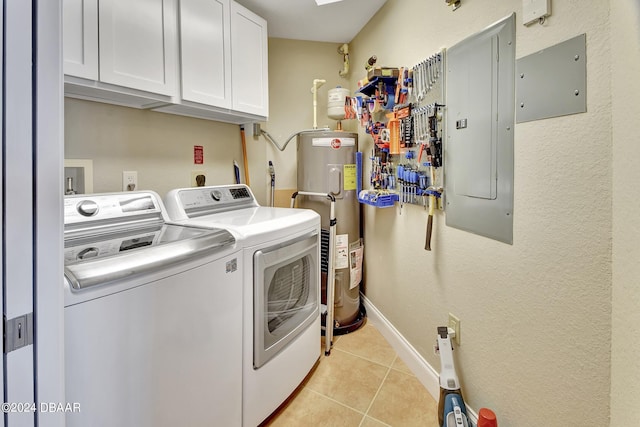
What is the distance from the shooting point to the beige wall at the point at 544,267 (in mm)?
928

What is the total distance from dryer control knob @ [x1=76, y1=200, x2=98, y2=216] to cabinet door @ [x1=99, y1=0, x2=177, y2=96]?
0.55 metres

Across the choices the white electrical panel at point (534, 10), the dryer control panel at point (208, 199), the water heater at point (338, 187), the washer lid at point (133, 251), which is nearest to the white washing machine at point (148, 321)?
the washer lid at point (133, 251)

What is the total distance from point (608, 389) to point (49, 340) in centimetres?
149

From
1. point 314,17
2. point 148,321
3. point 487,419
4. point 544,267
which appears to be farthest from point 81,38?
point 487,419

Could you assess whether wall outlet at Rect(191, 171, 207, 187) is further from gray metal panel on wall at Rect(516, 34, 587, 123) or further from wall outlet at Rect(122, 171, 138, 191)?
gray metal panel on wall at Rect(516, 34, 587, 123)

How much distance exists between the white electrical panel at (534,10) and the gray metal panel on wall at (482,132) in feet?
0.20

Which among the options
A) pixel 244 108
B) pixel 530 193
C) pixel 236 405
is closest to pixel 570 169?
pixel 530 193

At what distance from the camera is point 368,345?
228 cm

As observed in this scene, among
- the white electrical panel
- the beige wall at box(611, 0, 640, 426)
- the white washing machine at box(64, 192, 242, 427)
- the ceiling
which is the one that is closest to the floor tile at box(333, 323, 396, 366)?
the white washing machine at box(64, 192, 242, 427)

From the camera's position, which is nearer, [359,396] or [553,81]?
[553,81]

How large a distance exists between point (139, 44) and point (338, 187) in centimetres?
151

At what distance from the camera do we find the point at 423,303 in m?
1.86

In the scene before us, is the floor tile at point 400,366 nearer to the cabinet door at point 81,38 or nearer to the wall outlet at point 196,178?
the wall outlet at point 196,178

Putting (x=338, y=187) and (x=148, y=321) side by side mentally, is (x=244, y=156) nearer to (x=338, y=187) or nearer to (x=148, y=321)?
(x=338, y=187)
